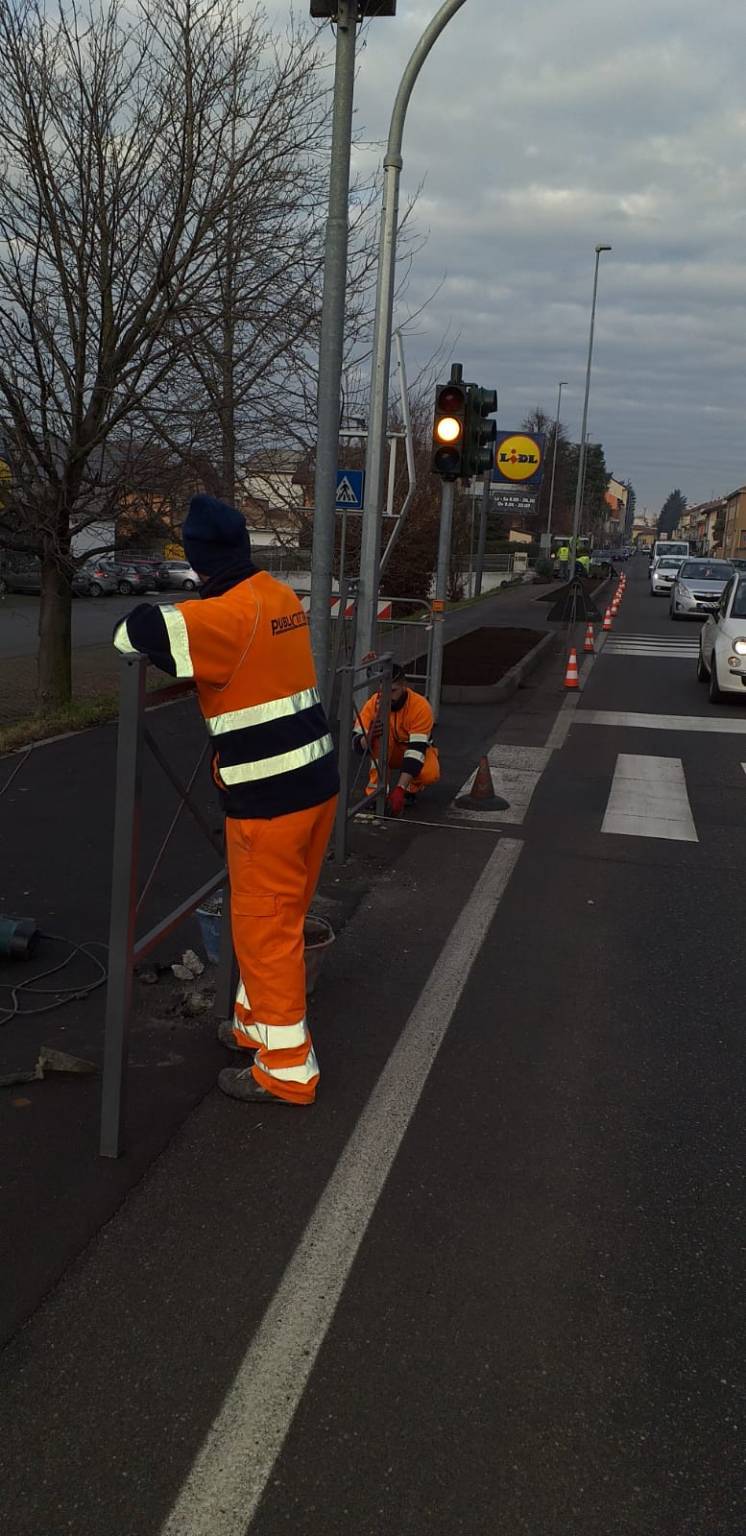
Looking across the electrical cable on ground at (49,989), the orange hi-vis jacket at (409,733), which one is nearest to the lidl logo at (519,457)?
the orange hi-vis jacket at (409,733)

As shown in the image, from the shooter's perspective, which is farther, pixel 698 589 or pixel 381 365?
pixel 698 589

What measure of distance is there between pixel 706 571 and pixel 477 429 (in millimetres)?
21773

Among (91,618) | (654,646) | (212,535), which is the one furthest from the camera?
(91,618)

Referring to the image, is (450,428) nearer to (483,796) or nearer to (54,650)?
(483,796)

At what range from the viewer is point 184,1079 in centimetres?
421

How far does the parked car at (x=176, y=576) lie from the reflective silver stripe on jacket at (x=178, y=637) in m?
42.2

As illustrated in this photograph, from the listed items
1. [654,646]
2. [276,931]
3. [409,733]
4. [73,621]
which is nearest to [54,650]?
[409,733]

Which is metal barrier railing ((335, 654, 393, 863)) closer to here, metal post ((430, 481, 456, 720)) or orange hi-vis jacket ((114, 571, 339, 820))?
orange hi-vis jacket ((114, 571, 339, 820))

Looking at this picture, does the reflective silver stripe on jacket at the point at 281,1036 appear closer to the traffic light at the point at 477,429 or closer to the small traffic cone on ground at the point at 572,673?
the traffic light at the point at 477,429

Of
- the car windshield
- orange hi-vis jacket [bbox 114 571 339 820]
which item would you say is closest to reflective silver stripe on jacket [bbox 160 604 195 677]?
orange hi-vis jacket [bbox 114 571 339 820]

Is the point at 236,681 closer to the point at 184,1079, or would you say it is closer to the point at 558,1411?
the point at 184,1079

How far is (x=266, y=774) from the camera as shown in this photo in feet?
12.5

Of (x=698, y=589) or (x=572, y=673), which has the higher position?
(x=698, y=589)

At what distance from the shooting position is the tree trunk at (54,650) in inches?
488
